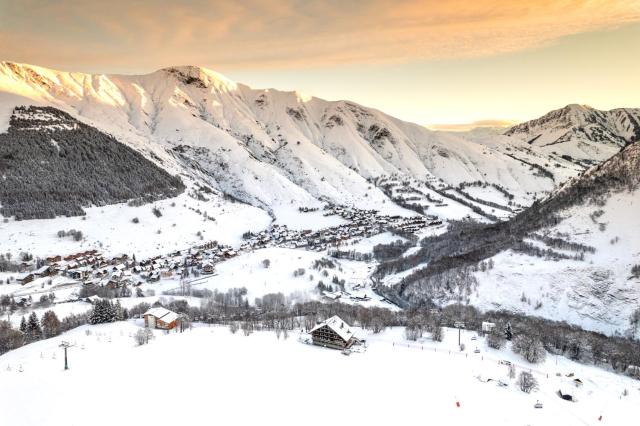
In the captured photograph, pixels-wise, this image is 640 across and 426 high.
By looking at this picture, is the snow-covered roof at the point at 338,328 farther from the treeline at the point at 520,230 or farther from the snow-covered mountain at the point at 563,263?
the treeline at the point at 520,230

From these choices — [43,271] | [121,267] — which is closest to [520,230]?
[121,267]

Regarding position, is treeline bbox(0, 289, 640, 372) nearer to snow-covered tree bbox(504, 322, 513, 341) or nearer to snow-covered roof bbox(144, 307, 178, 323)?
snow-covered tree bbox(504, 322, 513, 341)

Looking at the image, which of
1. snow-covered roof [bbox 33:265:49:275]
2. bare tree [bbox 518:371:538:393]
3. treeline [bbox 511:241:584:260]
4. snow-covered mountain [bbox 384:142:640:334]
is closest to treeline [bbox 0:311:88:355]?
snow-covered roof [bbox 33:265:49:275]

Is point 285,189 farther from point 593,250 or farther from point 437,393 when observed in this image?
point 437,393

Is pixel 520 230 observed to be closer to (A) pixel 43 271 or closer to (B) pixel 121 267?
(B) pixel 121 267

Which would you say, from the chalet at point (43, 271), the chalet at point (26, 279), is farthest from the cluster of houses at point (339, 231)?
the chalet at point (26, 279)

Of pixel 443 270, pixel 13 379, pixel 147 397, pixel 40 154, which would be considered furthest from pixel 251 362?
pixel 40 154
